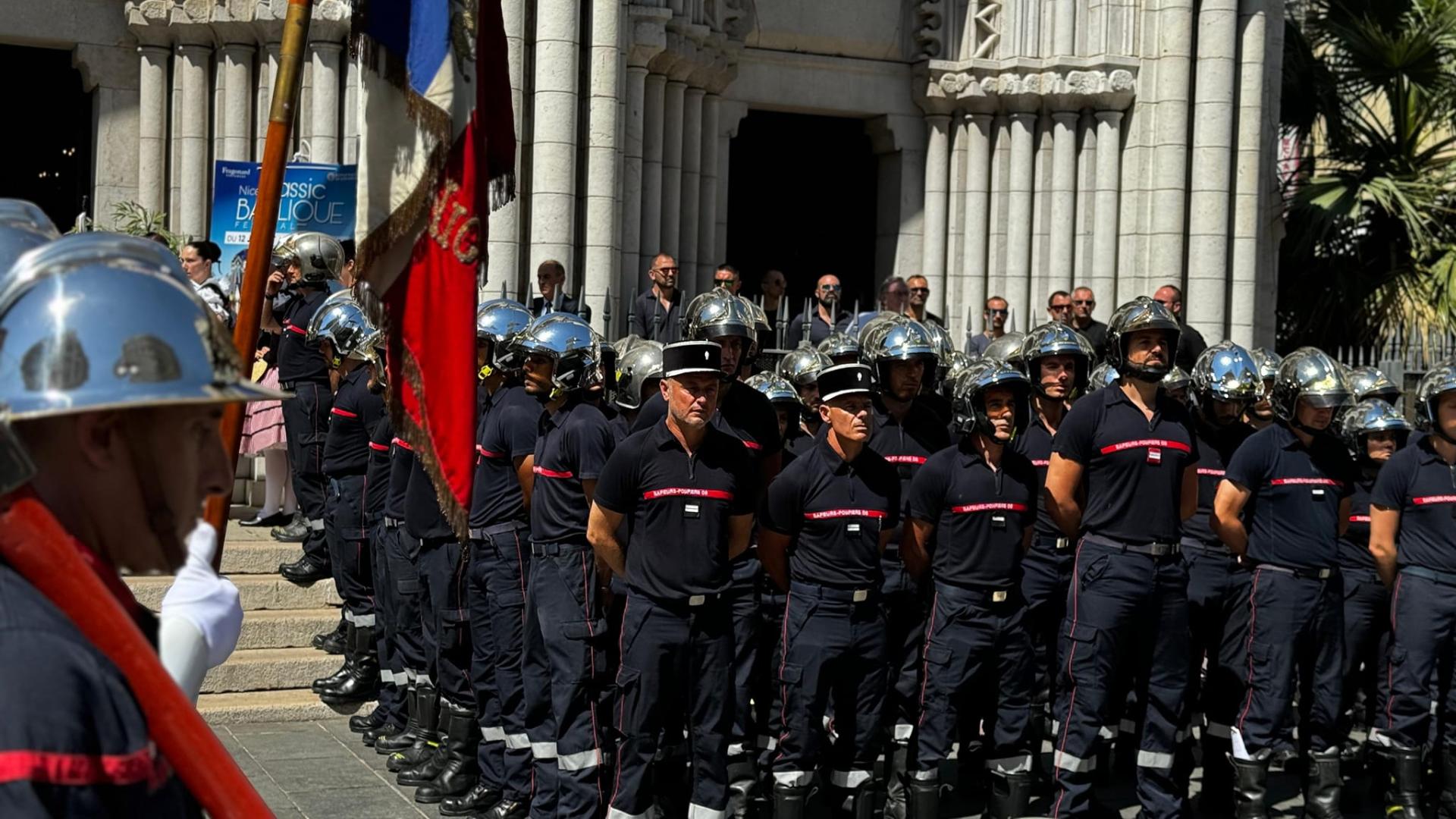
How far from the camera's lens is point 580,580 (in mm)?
7258

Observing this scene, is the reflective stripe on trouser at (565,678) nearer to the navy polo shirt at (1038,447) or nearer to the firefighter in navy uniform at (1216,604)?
the navy polo shirt at (1038,447)

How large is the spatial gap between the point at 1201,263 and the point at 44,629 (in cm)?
1471

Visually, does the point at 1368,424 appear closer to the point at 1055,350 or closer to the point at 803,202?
the point at 1055,350

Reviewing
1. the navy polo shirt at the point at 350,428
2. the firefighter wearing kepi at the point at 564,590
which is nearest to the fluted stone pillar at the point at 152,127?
the navy polo shirt at the point at 350,428

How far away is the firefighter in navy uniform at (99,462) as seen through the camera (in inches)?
68.0

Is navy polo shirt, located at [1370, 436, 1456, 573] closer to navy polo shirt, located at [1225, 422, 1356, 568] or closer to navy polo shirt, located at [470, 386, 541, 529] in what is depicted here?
navy polo shirt, located at [1225, 422, 1356, 568]

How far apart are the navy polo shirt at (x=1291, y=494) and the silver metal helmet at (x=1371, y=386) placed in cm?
155

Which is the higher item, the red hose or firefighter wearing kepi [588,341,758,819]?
the red hose

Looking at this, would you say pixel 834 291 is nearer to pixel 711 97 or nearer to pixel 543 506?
pixel 711 97

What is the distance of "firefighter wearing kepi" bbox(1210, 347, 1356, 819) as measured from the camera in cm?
791

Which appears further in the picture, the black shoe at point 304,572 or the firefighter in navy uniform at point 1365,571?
the black shoe at point 304,572

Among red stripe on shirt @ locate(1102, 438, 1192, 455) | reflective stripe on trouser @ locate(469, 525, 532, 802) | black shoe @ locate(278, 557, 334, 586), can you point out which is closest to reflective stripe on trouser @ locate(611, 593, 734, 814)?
reflective stripe on trouser @ locate(469, 525, 532, 802)

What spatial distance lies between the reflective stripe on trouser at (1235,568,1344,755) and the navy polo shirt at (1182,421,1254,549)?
46 cm

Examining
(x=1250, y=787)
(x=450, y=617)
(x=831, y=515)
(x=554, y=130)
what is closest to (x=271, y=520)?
(x=554, y=130)
